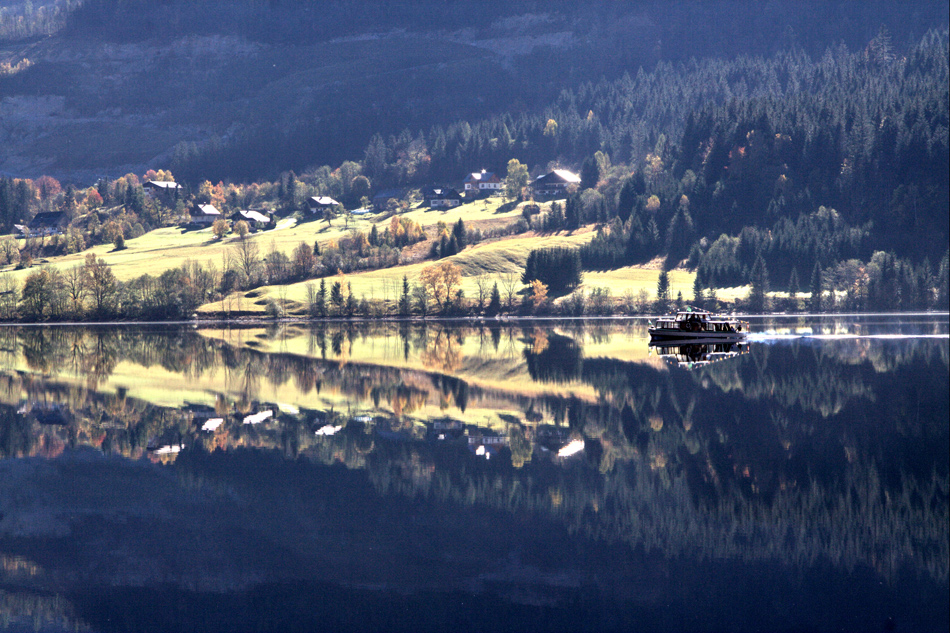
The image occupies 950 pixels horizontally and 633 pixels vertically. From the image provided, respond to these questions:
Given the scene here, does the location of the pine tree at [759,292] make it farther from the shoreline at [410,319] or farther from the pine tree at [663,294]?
the pine tree at [663,294]

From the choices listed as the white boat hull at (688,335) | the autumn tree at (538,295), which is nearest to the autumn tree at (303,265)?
the autumn tree at (538,295)

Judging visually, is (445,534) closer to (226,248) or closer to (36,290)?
(36,290)

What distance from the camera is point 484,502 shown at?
32906mm

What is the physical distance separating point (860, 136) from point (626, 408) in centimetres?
→ 14820

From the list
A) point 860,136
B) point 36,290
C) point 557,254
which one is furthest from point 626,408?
point 860,136

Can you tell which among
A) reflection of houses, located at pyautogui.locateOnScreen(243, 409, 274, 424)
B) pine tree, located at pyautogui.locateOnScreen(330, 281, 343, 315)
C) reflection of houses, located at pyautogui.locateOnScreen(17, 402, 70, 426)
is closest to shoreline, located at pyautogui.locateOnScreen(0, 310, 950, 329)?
pine tree, located at pyautogui.locateOnScreen(330, 281, 343, 315)

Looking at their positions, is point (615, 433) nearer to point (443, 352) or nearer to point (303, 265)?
point (443, 352)

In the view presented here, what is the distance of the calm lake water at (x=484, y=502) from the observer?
24.6 m

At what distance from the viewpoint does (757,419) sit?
4559cm

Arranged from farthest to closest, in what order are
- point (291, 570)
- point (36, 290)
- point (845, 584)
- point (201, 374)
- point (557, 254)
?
point (557, 254) → point (36, 290) → point (201, 374) → point (291, 570) → point (845, 584)

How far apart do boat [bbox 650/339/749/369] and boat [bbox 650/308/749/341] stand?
0.60 metres

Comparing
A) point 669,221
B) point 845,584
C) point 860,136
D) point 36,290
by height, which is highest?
point 860,136

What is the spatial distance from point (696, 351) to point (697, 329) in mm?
16085

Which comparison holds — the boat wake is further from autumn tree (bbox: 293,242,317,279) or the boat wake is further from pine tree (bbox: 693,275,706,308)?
autumn tree (bbox: 293,242,317,279)
